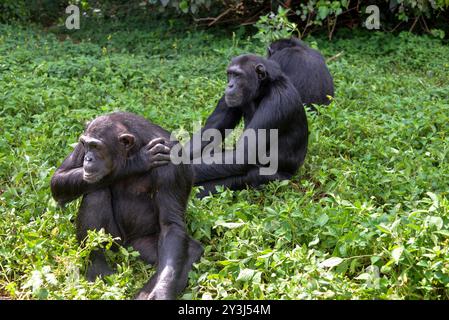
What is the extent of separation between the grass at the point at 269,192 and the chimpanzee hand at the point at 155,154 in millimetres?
627

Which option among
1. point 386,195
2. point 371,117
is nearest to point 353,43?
point 371,117

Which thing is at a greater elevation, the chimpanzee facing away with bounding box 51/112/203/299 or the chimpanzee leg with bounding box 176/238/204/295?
the chimpanzee facing away with bounding box 51/112/203/299

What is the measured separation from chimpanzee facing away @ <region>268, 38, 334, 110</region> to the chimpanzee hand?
375 centimetres

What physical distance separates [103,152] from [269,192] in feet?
6.42

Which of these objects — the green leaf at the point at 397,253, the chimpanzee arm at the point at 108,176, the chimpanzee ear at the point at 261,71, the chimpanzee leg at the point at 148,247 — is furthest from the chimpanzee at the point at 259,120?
the green leaf at the point at 397,253

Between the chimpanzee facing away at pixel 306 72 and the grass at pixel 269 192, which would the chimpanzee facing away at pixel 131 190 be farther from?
the chimpanzee facing away at pixel 306 72

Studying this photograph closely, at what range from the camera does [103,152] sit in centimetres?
482

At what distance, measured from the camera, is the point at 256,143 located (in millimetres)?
6504

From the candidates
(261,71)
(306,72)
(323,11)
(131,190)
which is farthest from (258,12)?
(131,190)

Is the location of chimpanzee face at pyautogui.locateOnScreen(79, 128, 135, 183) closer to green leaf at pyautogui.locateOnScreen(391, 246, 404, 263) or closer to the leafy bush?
green leaf at pyautogui.locateOnScreen(391, 246, 404, 263)

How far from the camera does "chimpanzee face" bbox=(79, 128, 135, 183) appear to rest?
187 inches

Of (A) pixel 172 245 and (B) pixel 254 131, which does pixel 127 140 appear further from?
(B) pixel 254 131

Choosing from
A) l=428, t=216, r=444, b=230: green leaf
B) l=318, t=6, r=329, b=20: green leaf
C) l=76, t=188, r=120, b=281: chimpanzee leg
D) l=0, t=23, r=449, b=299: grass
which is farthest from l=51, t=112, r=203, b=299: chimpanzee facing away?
l=318, t=6, r=329, b=20: green leaf

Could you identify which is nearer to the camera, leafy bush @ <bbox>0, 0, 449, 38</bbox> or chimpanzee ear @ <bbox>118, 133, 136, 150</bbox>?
chimpanzee ear @ <bbox>118, 133, 136, 150</bbox>
